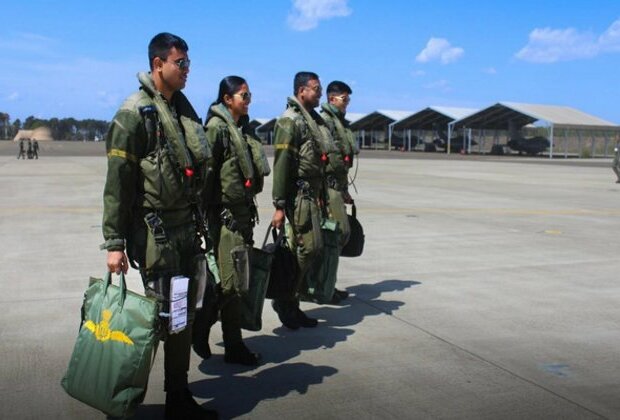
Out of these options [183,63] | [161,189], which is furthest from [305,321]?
[183,63]

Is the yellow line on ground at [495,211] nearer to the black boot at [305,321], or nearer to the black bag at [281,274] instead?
the black boot at [305,321]

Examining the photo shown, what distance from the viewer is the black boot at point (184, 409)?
355cm

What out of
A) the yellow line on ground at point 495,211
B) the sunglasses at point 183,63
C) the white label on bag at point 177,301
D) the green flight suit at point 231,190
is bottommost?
the yellow line on ground at point 495,211

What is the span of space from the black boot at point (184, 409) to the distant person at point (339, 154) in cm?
245

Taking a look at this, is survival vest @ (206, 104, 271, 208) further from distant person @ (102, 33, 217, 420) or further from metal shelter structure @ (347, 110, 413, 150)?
metal shelter structure @ (347, 110, 413, 150)

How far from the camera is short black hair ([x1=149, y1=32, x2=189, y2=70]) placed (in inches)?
135

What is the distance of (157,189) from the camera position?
11.1 ft

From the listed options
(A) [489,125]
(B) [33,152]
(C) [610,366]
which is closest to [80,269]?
(C) [610,366]

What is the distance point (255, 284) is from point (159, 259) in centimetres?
124

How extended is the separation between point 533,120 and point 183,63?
2169 inches

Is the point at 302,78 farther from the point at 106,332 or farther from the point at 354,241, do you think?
the point at 106,332

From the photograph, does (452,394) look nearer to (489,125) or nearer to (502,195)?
(502,195)

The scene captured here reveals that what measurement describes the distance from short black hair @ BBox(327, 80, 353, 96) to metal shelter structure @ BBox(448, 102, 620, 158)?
44910 millimetres

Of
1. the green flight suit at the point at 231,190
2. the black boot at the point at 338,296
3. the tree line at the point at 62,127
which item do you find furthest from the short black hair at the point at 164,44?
the tree line at the point at 62,127
